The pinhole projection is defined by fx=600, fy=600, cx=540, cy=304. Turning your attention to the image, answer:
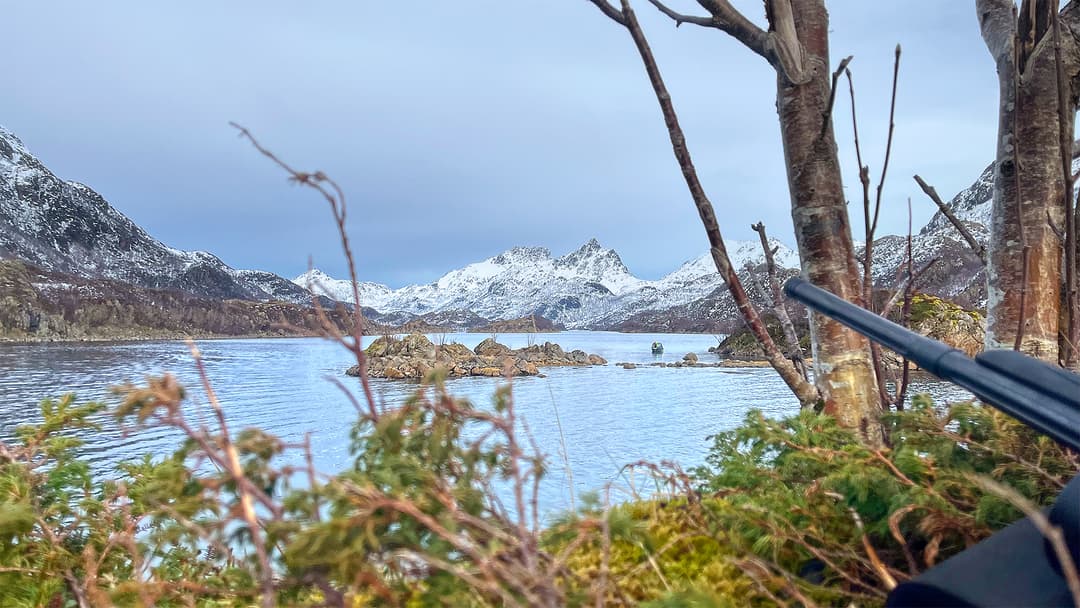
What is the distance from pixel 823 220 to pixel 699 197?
53cm

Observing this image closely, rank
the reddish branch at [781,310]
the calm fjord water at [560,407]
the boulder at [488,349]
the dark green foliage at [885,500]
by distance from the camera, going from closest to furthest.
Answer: the dark green foliage at [885,500] < the reddish branch at [781,310] < the calm fjord water at [560,407] < the boulder at [488,349]

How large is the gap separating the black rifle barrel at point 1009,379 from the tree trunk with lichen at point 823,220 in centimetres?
105

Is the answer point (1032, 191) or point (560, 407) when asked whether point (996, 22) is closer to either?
point (1032, 191)

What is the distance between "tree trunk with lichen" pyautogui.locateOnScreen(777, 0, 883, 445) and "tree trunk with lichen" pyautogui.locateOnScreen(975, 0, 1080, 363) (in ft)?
2.37

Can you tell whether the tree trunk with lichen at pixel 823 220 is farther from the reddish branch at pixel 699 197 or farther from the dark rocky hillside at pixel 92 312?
the dark rocky hillside at pixel 92 312

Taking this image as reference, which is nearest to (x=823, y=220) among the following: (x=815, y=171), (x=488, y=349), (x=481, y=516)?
(x=815, y=171)

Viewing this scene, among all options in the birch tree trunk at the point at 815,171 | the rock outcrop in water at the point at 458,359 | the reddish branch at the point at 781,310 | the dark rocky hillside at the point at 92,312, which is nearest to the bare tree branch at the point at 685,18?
the birch tree trunk at the point at 815,171

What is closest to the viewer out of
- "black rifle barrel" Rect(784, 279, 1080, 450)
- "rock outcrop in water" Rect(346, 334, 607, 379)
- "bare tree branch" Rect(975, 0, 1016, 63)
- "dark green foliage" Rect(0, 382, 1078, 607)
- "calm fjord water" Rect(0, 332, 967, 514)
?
"dark green foliage" Rect(0, 382, 1078, 607)

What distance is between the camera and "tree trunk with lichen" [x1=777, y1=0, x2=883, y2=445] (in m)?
2.28

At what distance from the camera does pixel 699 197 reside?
2.36 m

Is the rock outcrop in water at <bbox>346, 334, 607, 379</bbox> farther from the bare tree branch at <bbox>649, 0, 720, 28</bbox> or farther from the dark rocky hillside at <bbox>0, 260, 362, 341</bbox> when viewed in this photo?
the dark rocky hillside at <bbox>0, 260, 362, 341</bbox>

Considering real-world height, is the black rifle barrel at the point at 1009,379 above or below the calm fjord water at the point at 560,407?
above

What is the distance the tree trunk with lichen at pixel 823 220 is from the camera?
228 cm

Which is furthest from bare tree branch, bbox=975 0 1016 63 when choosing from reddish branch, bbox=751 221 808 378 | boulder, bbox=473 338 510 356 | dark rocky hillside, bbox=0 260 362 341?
dark rocky hillside, bbox=0 260 362 341
